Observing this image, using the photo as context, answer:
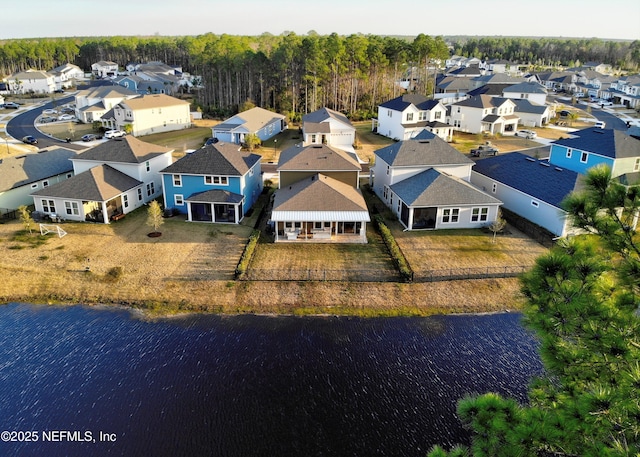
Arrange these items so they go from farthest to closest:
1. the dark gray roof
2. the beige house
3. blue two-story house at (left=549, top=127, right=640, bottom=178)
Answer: the beige house < blue two-story house at (left=549, top=127, right=640, bottom=178) < the dark gray roof

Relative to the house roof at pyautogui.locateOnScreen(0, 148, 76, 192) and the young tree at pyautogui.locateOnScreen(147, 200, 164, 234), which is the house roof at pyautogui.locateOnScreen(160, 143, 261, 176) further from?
the house roof at pyautogui.locateOnScreen(0, 148, 76, 192)

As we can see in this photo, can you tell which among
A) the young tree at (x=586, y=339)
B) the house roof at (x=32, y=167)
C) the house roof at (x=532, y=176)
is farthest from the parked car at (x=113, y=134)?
the young tree at (x=586, y=339)

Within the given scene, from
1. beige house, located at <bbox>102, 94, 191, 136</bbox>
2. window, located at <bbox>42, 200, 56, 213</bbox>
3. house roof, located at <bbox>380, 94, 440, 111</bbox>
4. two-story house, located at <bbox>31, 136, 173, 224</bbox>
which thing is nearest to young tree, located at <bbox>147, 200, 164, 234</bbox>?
two-story house, located at <bbox>31, 136, 173, 224</bbox>

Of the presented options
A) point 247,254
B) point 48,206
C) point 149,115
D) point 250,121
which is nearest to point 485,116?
point 250,121

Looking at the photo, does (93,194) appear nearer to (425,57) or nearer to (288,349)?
(288,349)

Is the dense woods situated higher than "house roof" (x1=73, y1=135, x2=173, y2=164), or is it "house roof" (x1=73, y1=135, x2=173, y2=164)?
the dense woods

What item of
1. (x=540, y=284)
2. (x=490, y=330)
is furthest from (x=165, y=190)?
(x=540, y=284)
